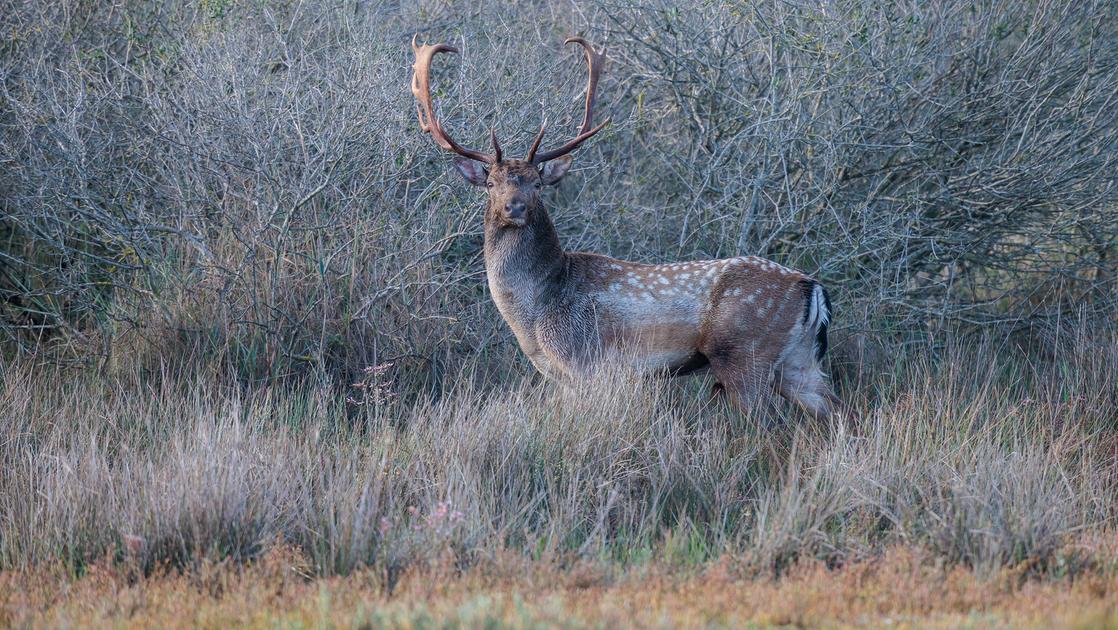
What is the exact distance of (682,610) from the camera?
3895 millimetres

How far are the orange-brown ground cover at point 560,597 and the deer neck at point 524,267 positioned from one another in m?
2.41

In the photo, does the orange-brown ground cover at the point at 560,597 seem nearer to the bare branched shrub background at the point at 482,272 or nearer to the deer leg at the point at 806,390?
the bare branched shrub background at the point at 482,272

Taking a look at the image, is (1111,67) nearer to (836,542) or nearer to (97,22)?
(836,542)

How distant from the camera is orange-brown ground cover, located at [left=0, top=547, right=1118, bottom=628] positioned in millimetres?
3727

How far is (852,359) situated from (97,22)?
592 cm

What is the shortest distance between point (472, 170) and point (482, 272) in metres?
1.25

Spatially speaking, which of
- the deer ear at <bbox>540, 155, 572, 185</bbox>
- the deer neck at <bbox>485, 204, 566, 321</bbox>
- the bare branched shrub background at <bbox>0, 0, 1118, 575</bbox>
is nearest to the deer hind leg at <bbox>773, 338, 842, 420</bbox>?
the bare branched shrub background at <bbox>0, 0, 1118, 575</bbox>

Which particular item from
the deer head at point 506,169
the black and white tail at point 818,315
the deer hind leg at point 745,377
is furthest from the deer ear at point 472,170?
the black and white tail at point 818,315

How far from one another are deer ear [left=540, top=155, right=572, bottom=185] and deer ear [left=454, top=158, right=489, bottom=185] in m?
0.34

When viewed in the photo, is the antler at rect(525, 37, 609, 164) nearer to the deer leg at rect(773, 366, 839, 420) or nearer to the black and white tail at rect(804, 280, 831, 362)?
the black and white tail at rect(804, 280, 831, 362)

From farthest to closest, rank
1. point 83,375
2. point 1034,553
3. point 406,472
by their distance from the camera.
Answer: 1. point 83,375
2. point 406,472
3. point 1034,553

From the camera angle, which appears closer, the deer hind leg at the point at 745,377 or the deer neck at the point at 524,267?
A: the deer hind leg at the point at 745,377

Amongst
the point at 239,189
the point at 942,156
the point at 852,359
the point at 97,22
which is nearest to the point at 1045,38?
the point at 942,156

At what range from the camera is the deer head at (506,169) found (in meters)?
6.49
